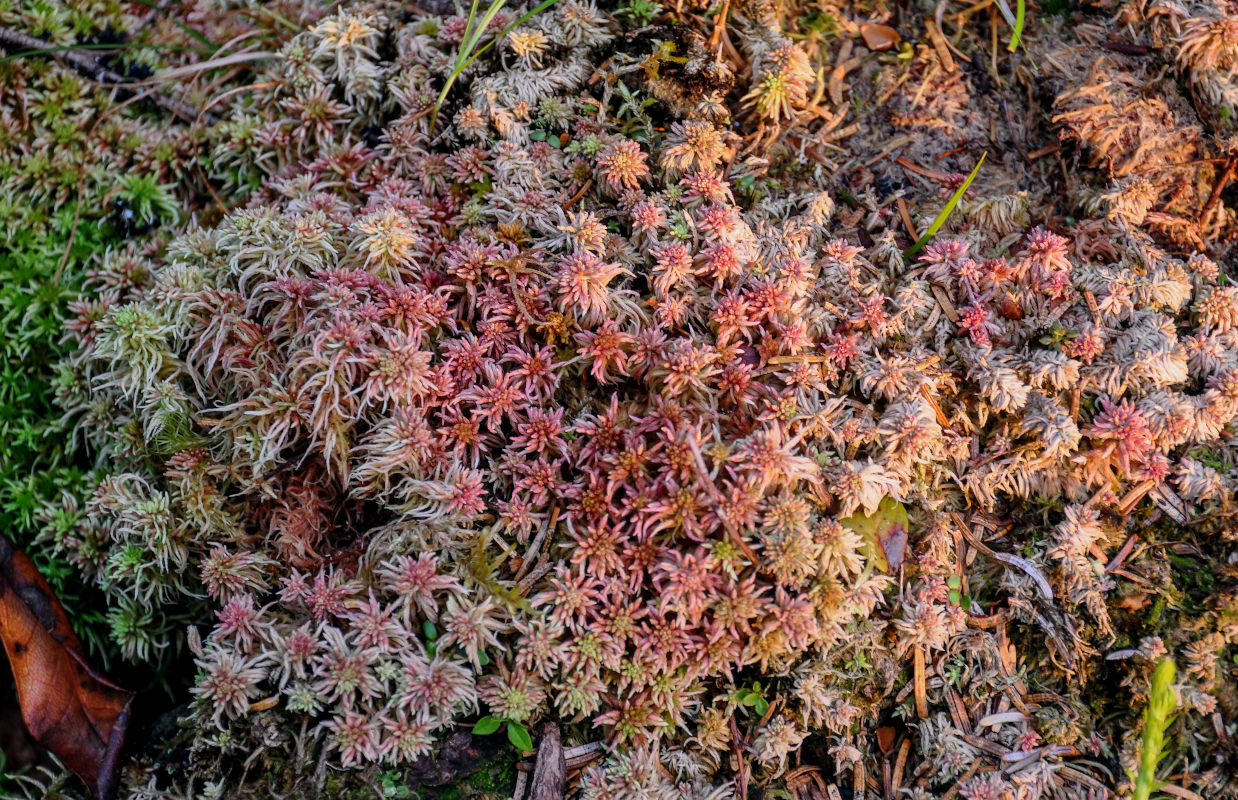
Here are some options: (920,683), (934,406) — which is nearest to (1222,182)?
(934,406)

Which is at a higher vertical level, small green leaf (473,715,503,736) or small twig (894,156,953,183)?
small twig (894,156,953,183)

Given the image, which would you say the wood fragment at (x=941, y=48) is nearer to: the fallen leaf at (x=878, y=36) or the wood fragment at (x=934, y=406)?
the fallen leaf at (x=878, y=36)

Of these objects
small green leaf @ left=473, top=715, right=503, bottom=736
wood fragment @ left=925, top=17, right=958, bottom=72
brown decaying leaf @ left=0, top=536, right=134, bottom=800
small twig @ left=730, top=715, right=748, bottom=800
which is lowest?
brown decaying leaf @ left=0, top=536, right=134, bottom=800

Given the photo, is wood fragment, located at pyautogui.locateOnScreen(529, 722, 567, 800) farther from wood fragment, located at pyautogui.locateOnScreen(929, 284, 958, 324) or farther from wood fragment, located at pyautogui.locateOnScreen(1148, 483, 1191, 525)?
wood fragment, located at pyautogui.locateOnScreen(1148, 483, 1191, 525)

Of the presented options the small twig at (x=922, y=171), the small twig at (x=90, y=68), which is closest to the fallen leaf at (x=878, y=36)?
the small twig at (x=922, y=171)

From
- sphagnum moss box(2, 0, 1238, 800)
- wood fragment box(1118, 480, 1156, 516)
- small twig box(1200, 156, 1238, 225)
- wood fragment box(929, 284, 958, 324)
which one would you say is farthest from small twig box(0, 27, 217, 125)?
small twig box(1200, 156, 1238, 225)

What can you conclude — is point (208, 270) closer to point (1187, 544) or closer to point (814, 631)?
point (814, 631)

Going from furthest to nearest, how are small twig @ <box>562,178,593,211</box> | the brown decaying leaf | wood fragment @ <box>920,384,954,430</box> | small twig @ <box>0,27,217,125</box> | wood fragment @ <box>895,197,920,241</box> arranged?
small twig @ <box>0,27,217,125</box>, wood fragment @ <box>895,197,920,241</box>, small twig @ <box>562,178,593,211</box>, wood fragment @ <box>920,384,954,430</box>, the brown decaying leaf
